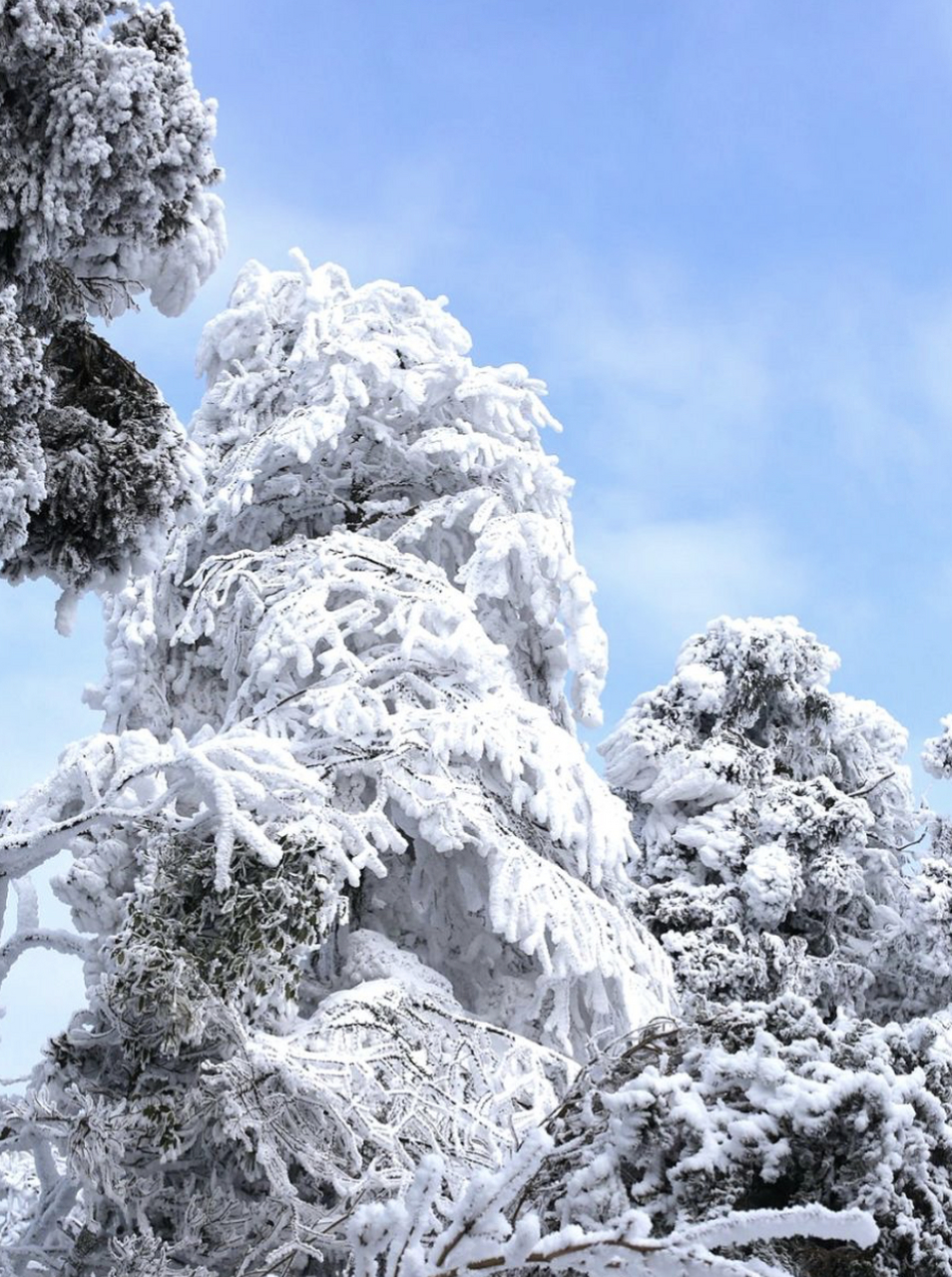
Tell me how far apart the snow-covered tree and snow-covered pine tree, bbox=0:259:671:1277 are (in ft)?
15.6

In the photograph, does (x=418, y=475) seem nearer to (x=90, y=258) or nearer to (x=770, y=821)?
(x=90, y=258)

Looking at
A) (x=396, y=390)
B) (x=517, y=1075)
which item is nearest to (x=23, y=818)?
(x=517, y=1075)

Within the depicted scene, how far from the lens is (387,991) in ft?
26.5

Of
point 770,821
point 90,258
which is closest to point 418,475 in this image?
point 90,258

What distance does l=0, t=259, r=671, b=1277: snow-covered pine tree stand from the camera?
6715 millimetres

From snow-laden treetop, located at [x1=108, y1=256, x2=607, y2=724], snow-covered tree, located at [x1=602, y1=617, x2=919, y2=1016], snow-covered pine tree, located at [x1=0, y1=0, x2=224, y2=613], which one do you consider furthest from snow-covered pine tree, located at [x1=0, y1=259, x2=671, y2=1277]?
snow-covered tree, located at [x1=602, y1=617, x2=919, y2=1016]

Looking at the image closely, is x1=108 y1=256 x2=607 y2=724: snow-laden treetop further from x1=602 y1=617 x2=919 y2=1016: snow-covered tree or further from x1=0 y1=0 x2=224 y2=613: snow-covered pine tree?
x1=602 y1=617 x2=919 y2=1016: snow-covered tree

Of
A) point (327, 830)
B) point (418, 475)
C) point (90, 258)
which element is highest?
point (418, 475)

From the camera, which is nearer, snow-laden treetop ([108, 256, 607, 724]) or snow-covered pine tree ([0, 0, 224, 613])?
snow-covered pine tree ([0, 0, 224, 613])

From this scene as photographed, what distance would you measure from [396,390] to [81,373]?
521cm

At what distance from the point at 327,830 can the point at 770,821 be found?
9.48 m

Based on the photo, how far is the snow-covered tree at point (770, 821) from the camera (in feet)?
48.4

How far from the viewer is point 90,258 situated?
6520mm

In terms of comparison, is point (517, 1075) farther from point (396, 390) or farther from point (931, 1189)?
point (396, 390)
